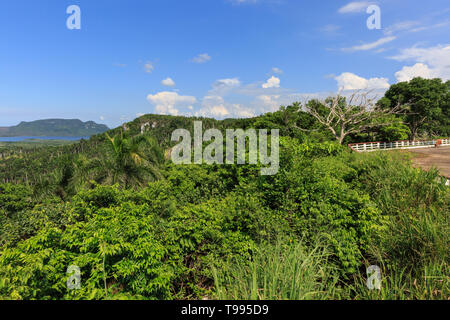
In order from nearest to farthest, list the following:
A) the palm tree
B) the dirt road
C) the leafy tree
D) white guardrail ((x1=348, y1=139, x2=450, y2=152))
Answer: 1. the palm tree
2. the dirt road
3. white guardrail ((x1=348, y1=139, x2=450, y2=152))
4. the leafy tree

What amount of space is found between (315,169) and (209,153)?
5.56 metres

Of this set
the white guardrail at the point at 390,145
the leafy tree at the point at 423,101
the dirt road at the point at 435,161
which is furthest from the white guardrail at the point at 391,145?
the dirt road at the point at 435,161

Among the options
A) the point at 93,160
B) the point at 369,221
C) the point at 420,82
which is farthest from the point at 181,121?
the point at 369,221

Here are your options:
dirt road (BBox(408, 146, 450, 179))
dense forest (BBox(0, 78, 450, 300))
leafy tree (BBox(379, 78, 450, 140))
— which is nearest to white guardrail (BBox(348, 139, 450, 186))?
leafy tree (BBox(379, 78, 450, 140))

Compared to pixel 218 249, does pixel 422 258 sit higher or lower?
higher

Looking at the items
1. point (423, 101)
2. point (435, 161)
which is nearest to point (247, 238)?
point (435, 161)

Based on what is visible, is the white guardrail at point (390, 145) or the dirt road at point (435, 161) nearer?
the dirt road at point (435, 161)

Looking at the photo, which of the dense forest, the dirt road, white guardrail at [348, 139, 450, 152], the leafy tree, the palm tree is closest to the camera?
the dense forest

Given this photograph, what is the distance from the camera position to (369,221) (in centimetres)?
504

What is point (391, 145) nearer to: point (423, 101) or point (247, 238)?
point (423, 101)

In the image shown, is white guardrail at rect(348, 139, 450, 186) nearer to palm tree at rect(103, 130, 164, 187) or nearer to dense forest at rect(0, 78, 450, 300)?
dense forest at rect(0, 78, 450, 300)

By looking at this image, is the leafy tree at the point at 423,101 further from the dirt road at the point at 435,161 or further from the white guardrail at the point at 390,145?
the dirt road at the point at 435,161

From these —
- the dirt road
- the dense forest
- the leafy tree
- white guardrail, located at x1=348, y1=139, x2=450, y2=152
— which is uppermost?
the leafy tree
